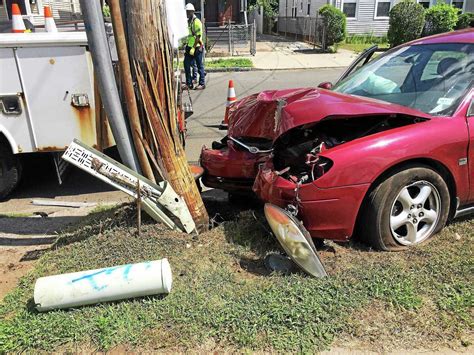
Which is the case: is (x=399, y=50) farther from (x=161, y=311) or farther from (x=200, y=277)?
(x=161, y=311)

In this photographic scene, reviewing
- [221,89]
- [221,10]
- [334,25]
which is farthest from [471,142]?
[221,10]

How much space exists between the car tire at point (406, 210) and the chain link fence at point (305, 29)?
17.9 metres

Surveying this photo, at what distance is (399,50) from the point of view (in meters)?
4.56

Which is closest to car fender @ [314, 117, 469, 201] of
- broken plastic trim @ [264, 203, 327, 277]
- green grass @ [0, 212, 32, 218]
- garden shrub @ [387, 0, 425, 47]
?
broken plastic trim @ [264, 203, 327, 277]

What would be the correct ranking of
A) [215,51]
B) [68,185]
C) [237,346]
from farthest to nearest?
[215,51] < [68,185] < [237,346]

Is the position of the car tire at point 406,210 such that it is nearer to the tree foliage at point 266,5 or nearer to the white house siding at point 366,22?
the white house siding at point 366,22

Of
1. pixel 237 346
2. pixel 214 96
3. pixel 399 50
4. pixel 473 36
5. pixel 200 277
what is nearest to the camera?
pixel 237 346

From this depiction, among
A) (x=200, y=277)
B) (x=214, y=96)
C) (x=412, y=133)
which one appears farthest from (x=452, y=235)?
(x=214, y=96)

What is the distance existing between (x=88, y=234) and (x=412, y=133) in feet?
9.21

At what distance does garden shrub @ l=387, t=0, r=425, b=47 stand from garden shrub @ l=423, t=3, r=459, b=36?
0.97m

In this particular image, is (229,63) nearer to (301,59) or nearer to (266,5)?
(301,59)

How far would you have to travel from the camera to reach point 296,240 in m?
3.00

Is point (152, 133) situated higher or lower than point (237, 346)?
higher

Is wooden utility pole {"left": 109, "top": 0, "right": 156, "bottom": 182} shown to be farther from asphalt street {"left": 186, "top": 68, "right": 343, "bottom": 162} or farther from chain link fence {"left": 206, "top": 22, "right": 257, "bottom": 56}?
chain link fence {"left": 206, "top": 22, "right": 257, "bottom": 56}
